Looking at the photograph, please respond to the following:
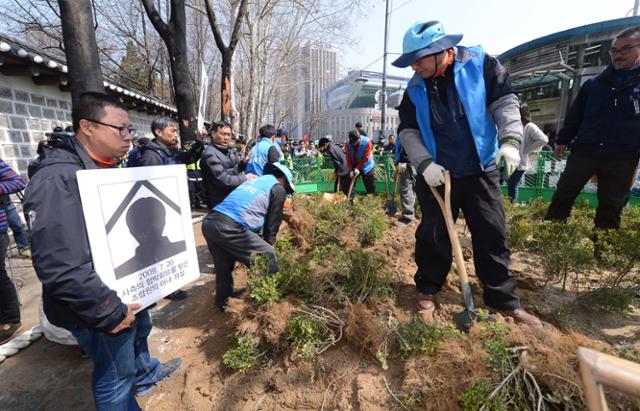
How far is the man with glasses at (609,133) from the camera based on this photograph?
264 centimetres

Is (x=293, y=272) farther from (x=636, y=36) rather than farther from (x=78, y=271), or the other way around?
(x=636, y=36)

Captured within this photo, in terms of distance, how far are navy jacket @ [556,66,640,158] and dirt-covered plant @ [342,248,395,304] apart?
7.14 ft

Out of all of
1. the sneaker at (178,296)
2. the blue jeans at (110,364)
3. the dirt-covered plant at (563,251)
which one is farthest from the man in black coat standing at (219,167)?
the dirt-covered plant at (563,251)

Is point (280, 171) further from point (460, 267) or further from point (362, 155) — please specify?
point (362, 155)

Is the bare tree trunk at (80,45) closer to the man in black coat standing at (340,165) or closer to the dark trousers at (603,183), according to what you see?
the man in black coat standing at (340,165)

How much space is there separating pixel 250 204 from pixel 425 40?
197cm

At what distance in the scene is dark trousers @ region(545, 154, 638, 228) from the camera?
2.77 m

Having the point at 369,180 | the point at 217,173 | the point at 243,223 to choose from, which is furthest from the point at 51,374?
the point at 369,180

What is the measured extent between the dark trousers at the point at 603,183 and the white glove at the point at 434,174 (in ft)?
5.77

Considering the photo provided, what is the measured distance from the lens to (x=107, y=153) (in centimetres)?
167

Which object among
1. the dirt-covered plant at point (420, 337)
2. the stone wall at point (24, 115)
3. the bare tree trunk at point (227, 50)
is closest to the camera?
the dirt-covered plant at point (420, 337)

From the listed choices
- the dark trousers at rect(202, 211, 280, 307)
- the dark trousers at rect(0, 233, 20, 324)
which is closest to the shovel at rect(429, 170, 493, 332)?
the dark trousers at rect(202, 211, 280, 307)

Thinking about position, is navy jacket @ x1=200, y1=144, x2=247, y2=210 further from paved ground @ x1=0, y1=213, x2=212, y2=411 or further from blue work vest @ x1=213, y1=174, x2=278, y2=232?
paved ground @ x1=0, y1=213, x2=212, y2=411

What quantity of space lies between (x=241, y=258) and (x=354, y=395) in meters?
1.62
